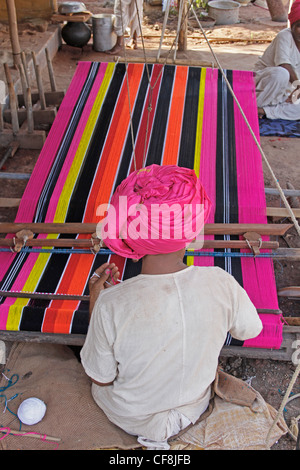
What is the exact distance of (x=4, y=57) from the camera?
7.11 meters

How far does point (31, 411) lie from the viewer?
204 centimetres

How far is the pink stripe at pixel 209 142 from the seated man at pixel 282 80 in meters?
1.40

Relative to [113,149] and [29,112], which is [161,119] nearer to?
[113,149]

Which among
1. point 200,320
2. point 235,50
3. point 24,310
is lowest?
point 235,50

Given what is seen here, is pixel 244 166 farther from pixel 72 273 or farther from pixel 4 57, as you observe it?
pixel 4 57

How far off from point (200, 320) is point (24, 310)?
1.15 meters

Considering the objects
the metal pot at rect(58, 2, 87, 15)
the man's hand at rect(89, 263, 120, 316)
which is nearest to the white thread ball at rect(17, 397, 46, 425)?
the man's hand at rect(89, 263, 120, 316)

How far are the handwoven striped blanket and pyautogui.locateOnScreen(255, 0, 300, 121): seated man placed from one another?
4.43 feet

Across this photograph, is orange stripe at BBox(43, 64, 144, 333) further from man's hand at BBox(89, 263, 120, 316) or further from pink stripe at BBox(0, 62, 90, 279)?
man's hand at BBox(89, 263, 120, 316)

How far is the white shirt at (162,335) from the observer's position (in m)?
1.59

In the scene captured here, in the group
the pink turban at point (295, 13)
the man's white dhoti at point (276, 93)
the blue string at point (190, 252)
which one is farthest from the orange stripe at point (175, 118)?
the pink turban at point (295, 13)

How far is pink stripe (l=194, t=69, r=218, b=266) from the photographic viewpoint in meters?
3.25

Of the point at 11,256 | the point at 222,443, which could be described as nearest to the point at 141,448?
the point at 222,443

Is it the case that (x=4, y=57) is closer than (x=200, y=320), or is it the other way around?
(x=200, y=320)
